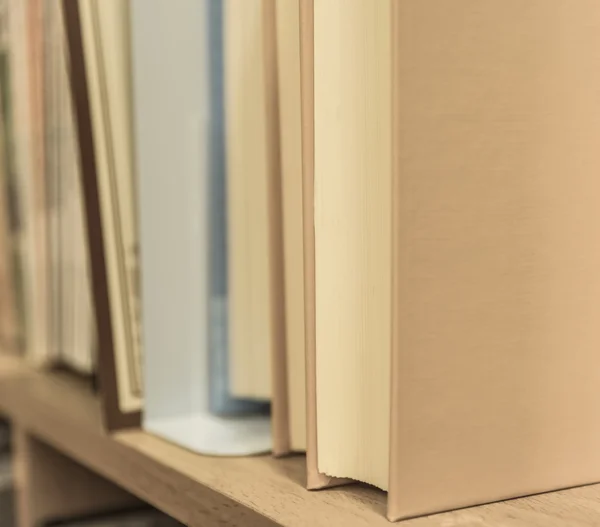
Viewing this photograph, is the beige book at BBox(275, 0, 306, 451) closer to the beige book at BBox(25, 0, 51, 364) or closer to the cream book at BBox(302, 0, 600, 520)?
the cream book at BBox(302, 0, 600, 520)

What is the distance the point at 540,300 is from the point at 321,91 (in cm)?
15

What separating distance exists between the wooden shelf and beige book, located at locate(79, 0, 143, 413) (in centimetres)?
5

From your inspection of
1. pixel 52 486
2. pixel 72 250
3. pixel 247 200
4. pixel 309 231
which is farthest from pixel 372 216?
pixel 52 486

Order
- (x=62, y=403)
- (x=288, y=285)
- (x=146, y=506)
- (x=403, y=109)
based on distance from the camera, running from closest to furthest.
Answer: (x=403, y=109) → (x=288, y=285) → (x=62, y=403) → (x=146, y=506)

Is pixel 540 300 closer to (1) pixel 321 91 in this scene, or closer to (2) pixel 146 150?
(1) pixel 321 91

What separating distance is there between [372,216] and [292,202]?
0.07 m

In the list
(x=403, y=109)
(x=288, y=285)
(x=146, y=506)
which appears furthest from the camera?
(x=146, y=506)

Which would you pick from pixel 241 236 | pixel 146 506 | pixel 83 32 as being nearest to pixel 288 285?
pixel 241 236

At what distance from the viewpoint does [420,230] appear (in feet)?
1.16

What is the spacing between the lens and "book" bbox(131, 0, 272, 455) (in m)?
0.52

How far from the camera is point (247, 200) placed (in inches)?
20.1

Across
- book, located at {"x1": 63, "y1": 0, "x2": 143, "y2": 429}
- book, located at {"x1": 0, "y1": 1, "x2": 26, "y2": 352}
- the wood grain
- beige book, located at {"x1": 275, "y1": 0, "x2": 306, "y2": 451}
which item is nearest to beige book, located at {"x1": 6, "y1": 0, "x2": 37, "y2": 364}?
book, located at {"x1": 0, "y1": 1, "x2": 26, "y2": 352}

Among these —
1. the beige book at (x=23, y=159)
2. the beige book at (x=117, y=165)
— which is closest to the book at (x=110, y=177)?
the beige book at (x=117, y=165)

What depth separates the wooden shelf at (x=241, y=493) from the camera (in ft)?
1.19
